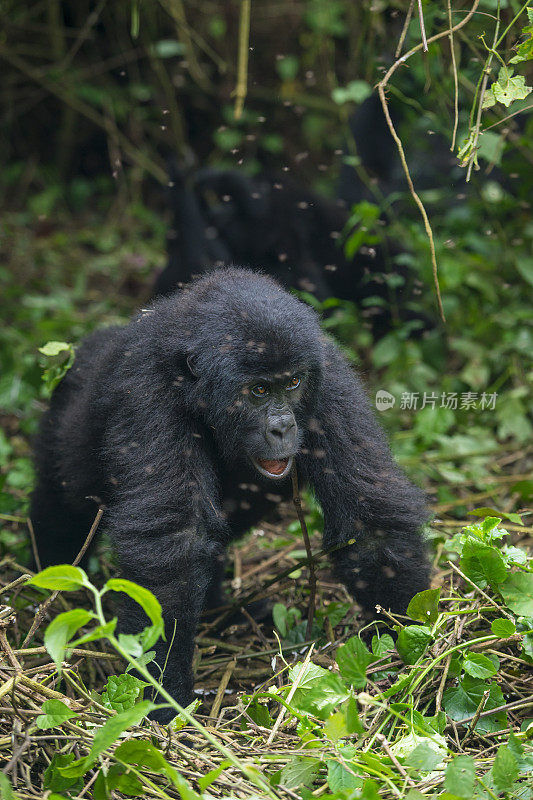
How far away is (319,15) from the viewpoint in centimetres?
880

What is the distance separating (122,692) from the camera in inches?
100

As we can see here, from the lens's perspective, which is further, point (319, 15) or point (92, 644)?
point (319, 15)

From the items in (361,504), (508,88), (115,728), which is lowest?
(115,728)

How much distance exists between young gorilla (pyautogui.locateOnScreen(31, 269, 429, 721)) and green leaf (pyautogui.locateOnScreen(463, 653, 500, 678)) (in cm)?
51

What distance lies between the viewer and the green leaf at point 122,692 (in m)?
2.52

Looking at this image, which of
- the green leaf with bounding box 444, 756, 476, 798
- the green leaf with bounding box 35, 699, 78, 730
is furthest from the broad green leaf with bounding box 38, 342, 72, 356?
the green leaf with bounding box 444, 756, 476, 798

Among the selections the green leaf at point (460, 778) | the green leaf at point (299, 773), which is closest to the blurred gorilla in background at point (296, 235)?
the green leaf at point (299, 773)

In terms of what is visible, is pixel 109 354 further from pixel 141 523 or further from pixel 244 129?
pixel 244 129

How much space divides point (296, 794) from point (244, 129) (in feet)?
28.0

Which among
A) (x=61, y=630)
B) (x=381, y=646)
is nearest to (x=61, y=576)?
(x=61, y=630)

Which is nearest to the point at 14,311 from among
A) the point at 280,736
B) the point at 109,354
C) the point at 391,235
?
the point at 391,235

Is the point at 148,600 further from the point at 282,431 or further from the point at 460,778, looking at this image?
the point at 282,431

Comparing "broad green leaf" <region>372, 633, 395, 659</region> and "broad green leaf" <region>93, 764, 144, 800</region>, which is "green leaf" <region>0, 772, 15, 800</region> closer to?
"broad green leaf" <region>93, 764, 144, 800</region>

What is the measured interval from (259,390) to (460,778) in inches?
57.0
